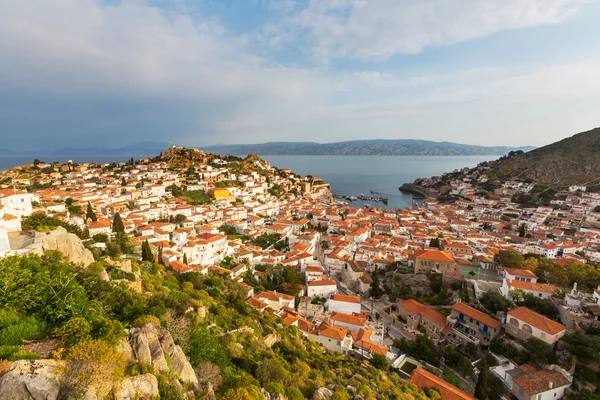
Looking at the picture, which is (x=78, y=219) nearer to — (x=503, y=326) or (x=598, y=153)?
(x=503, y=326)

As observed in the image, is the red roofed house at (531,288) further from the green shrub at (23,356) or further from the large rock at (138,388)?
the green shrub at (23,356)

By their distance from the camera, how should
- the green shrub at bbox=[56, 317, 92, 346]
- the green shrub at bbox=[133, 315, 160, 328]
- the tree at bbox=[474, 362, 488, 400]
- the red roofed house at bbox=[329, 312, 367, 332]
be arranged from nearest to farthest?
1. the green shrub at bbox=[56, 317, 92, 346]
2. the green shrub at bbox=[133, 315, 160, 328]
3. the tree at bbox=[474, 362, 488, 400]
4. the red roofed house at bbox=[329, 312, 367, 332]

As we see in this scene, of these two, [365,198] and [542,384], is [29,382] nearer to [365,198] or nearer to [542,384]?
[542,384]

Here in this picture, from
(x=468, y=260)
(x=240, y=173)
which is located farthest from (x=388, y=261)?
(x=240, y=173)

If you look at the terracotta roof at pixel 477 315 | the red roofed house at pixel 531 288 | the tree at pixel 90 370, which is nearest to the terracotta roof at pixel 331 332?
the terracotta roof at pixel 477 315

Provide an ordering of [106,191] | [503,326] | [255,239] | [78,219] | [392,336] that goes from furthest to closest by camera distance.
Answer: [106,191] → [255,239] → [78,219] → [392,336] → [503,326]

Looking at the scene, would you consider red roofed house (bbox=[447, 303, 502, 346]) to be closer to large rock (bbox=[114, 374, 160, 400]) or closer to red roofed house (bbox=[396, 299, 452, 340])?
red roofed house (bbox=[396, 299, 452, 340])

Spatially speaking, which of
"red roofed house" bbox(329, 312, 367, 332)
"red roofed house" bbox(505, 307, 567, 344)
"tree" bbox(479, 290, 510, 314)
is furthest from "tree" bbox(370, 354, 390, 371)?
"tree" bbox(479, 290, 510, 314)
